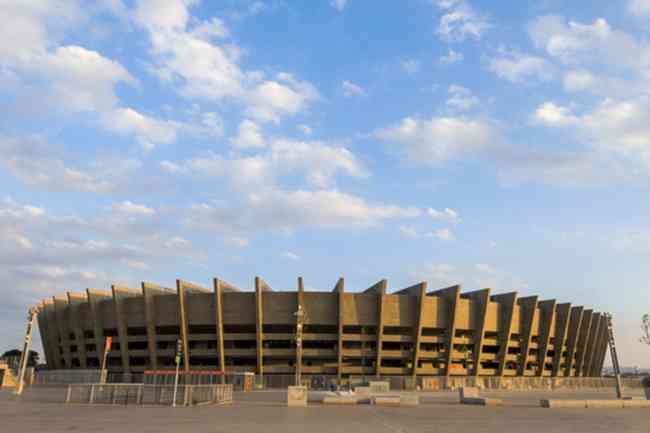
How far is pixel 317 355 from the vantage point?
208ft

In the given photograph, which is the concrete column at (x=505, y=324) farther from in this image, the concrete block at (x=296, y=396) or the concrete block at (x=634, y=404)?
the concrete block at (x=296, y=396)

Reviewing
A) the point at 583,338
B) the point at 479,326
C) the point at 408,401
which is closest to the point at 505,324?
the point at 479,326

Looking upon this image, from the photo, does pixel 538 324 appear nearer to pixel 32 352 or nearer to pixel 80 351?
pixel 80 351

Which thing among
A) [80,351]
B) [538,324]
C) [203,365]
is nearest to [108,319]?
[80,351]

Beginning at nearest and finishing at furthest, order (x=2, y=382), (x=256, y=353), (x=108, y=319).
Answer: (x=2, y=382), (x=256, y=353), (x=108, y=319)

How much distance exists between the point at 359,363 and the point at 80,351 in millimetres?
37487

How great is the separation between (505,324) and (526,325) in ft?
12.7

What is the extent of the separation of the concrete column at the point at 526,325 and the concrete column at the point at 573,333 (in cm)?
1071

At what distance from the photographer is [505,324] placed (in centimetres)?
6806

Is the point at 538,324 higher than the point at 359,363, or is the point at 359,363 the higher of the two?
the point at 538,324

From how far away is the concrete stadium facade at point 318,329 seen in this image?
203ft

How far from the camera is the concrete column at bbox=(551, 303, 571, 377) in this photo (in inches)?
2884

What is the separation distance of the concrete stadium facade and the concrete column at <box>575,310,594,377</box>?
284 inches

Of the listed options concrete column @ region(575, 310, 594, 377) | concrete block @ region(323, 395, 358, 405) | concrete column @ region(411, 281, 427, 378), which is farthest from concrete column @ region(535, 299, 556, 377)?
concrete block @ region(323, 395, 358, 405)
